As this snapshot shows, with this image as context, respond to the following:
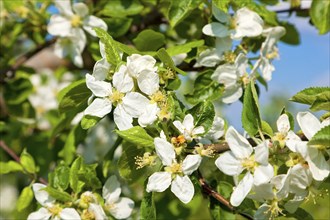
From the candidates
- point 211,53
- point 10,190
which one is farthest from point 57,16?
point 10,190

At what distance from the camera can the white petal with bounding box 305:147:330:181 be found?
108 cm

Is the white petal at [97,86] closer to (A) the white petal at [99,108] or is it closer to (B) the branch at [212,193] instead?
(A) the white petal at [99,108]

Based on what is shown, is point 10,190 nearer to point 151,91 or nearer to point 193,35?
point 193,35

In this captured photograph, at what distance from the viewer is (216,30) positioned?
1.49m

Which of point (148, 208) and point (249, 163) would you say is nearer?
point (249, 163)

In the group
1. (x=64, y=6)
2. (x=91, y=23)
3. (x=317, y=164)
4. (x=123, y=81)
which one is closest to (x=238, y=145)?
(x=317, y=164)

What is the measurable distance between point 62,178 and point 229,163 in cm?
45

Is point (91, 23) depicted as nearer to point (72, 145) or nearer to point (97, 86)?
point (72, 145)

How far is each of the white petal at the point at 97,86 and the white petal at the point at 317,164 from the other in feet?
1.37

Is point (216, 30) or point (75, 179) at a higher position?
point (216, 30)

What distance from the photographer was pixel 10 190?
12.1ft

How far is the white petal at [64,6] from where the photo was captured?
1750mm

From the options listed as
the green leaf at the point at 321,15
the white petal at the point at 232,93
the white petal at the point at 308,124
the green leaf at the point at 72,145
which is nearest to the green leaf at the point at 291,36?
the green leaf at the point at 321,15

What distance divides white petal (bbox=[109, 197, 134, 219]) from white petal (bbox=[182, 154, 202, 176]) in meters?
0.34
